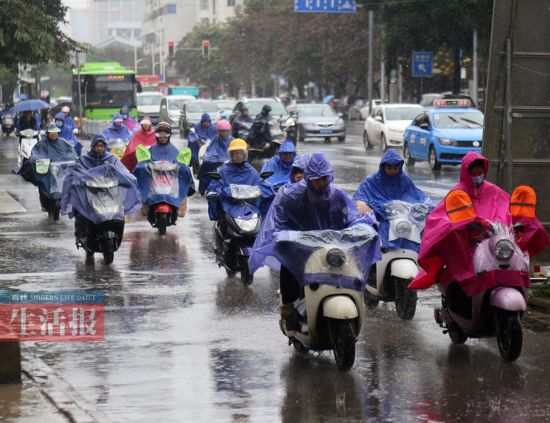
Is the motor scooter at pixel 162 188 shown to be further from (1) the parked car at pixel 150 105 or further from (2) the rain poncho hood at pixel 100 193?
(1) the parked car at pixel 150 105

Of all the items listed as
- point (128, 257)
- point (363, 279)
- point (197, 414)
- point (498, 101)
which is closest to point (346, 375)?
point (363, 279)

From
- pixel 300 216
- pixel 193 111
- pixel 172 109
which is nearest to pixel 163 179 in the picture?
pixel 300 216

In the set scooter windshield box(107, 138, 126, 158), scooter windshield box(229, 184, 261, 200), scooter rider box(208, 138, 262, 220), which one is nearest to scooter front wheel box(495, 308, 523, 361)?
scooter windshield box(229, 184, 261, 200)

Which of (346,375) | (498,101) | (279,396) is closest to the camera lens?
(279,396)

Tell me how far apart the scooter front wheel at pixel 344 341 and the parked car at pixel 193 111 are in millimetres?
43544

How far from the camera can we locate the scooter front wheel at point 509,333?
9.16 m

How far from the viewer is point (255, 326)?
1132cm

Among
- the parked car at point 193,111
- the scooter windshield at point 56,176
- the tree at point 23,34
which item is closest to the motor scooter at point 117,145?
the tree at point 23,34

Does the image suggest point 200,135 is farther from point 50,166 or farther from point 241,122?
point 241,122

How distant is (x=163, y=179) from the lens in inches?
750

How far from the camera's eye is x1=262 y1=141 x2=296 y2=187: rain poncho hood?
15523mm

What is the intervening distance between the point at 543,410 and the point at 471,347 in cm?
226

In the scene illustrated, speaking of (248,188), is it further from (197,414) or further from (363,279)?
(197,414)

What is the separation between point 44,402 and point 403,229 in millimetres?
4415
